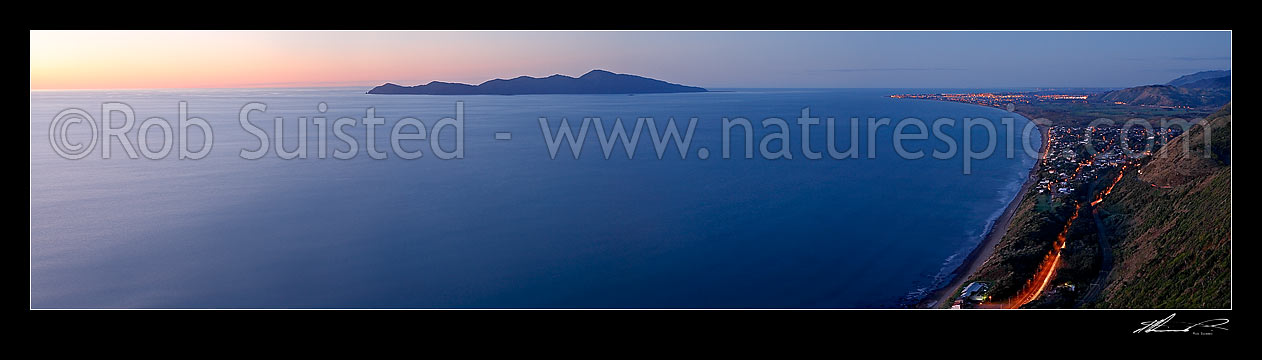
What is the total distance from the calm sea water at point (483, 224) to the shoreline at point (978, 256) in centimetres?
20

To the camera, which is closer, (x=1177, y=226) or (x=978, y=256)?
(x=1177, y=226)

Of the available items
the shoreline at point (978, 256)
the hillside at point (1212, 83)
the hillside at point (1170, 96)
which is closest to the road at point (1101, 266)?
the shoreline at point (978, 256)

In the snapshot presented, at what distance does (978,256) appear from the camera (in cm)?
829

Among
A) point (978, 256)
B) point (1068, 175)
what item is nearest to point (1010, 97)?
point (1068, 175)

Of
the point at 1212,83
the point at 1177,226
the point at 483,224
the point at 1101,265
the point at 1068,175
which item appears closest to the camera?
the point at 1177,226

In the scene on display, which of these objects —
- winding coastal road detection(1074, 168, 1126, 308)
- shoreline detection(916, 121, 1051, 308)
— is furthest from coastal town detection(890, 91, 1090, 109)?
winding coastal road detection(1074, 168, 1126, 308)

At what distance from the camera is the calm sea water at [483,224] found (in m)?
8.16

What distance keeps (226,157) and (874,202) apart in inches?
444

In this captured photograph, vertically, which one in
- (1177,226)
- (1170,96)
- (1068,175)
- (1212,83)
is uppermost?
(1212,83)

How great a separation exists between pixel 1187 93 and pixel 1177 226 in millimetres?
9486

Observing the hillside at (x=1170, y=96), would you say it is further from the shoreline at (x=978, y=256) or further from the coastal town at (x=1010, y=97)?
the shoreline at (x=978, y=256)

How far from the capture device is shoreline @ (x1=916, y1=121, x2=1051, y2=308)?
22.4 feet

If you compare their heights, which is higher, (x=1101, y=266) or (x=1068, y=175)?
(x=1068, y=175)

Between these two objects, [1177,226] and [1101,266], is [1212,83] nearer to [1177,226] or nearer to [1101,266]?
[1177,226]
